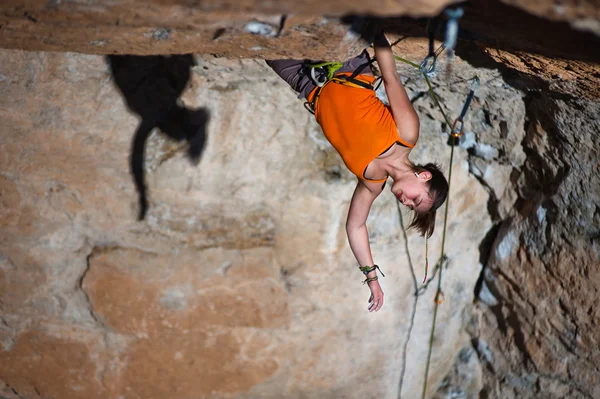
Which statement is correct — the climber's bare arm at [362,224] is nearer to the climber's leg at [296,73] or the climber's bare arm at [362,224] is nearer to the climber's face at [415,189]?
the climber's face at [415,189]

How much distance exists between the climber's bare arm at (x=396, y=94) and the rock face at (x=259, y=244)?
51cm

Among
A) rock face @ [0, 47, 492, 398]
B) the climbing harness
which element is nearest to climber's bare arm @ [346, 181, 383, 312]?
the climbing harness

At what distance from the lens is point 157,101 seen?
8.83 ft

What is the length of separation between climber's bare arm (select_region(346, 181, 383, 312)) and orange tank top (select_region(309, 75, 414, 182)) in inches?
8.6

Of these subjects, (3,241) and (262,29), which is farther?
(3,241)

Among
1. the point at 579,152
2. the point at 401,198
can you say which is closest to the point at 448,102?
the point at 579,152

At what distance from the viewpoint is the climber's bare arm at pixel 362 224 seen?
222 cm

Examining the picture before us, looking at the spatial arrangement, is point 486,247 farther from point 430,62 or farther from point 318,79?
point 318,79

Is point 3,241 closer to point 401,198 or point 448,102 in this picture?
point 401,198

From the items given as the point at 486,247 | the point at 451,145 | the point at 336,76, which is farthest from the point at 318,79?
the point at 486,247

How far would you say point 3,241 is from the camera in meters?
2.88

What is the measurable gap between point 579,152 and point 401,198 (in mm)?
864

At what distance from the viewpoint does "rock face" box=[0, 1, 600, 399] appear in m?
2.65

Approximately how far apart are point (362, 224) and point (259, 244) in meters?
0.78
